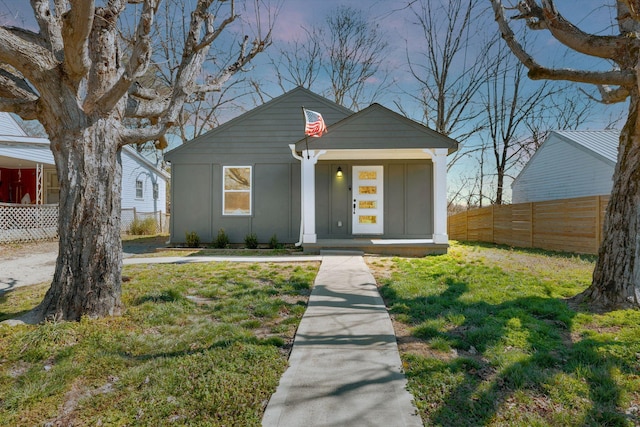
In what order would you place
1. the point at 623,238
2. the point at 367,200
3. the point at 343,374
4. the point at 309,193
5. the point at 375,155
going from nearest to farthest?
the point at 343,374
the point at 623,238
the point at 309,193
the point at 375,155
the point at 367,200

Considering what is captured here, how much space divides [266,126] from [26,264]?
25.0ft


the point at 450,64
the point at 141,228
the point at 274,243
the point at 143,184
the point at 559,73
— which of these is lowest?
the point at 274,243

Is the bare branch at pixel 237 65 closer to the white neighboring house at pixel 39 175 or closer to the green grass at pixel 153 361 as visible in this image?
the green grass at pixel 153 361

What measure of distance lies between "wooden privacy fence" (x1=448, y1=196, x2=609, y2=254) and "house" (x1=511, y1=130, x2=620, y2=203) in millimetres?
4098

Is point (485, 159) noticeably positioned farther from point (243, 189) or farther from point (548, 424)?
point (548, 424)

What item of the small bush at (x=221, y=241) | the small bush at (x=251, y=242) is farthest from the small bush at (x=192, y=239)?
the small bush at (x=251, y=242)

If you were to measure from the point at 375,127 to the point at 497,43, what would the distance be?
49.3 feet

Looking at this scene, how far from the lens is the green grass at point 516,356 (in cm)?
226

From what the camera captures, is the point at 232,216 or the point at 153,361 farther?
the point at 232,216

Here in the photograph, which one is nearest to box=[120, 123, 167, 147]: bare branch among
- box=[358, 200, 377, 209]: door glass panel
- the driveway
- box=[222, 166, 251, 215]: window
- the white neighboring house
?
the driveway

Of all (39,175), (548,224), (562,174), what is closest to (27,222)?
(39,175)

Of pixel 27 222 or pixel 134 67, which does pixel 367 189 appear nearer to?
pixel 134 67

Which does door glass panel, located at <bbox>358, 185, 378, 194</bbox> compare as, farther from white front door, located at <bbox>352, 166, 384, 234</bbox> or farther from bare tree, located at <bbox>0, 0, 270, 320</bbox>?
bare tree, located at <bbox>0, 0, 270, 320</bbox>

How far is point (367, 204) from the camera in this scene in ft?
35.2
